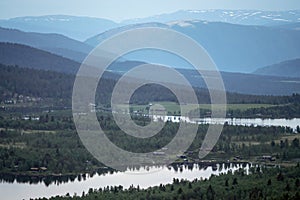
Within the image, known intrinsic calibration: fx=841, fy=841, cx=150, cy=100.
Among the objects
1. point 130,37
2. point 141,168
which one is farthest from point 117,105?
point 130,37

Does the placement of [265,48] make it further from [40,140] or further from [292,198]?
[292,198]

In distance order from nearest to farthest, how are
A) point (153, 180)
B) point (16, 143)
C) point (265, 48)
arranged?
point (153, 180) < point (16, 143) < point (265, 48)

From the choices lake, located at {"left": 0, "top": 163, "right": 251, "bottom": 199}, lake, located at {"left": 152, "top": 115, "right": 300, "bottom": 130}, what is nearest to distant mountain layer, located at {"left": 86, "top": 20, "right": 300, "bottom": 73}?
lake, located at {"left": 152, "top": 115, "right": 300, "bottom": 130}

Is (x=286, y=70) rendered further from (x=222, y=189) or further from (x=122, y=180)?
(x=222, y=189)

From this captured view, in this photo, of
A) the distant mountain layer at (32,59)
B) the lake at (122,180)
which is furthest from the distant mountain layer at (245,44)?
the lake at (122,180)

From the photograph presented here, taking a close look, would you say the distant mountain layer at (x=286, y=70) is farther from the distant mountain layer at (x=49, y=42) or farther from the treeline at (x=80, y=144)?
the treeline at (x=80, y=144)

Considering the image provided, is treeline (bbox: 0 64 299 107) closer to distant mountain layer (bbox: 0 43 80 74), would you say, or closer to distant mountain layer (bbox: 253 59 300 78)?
distant mountain layer (bbox: 0 43 80 74)
